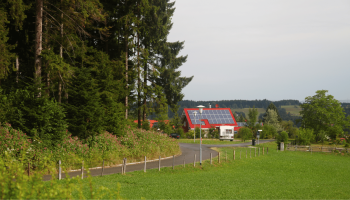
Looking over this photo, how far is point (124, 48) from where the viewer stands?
27.4 meters

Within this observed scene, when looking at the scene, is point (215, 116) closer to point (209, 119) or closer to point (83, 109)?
point (209, 119)

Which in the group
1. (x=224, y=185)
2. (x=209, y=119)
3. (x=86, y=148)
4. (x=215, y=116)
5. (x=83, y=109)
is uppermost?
(x=215, y=116)

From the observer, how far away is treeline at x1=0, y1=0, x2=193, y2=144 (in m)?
15.3

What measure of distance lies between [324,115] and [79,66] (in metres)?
49.6

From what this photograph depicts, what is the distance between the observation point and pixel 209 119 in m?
64.8

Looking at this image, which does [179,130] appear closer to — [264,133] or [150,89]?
[264,133]

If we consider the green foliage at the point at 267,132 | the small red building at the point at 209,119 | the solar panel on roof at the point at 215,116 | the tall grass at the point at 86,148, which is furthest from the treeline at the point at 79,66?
the green foliage at the point at 267,132

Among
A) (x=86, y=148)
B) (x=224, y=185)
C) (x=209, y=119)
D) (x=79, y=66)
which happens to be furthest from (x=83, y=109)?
(x=209, y=119)

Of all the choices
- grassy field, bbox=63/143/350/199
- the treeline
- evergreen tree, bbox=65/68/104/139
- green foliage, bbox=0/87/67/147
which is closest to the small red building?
the treeline

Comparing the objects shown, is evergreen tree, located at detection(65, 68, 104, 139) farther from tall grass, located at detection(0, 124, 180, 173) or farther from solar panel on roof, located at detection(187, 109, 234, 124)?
solar panel on roof, located at detection(187, 109, 234, 124)

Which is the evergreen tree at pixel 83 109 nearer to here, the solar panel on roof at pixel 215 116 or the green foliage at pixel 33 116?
the green foliage at pixel 33 116

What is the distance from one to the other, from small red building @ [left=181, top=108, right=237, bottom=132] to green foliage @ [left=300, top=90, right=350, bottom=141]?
52.9 feet

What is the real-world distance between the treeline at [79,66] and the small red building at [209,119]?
100 feet

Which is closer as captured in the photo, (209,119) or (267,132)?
(209,119)
